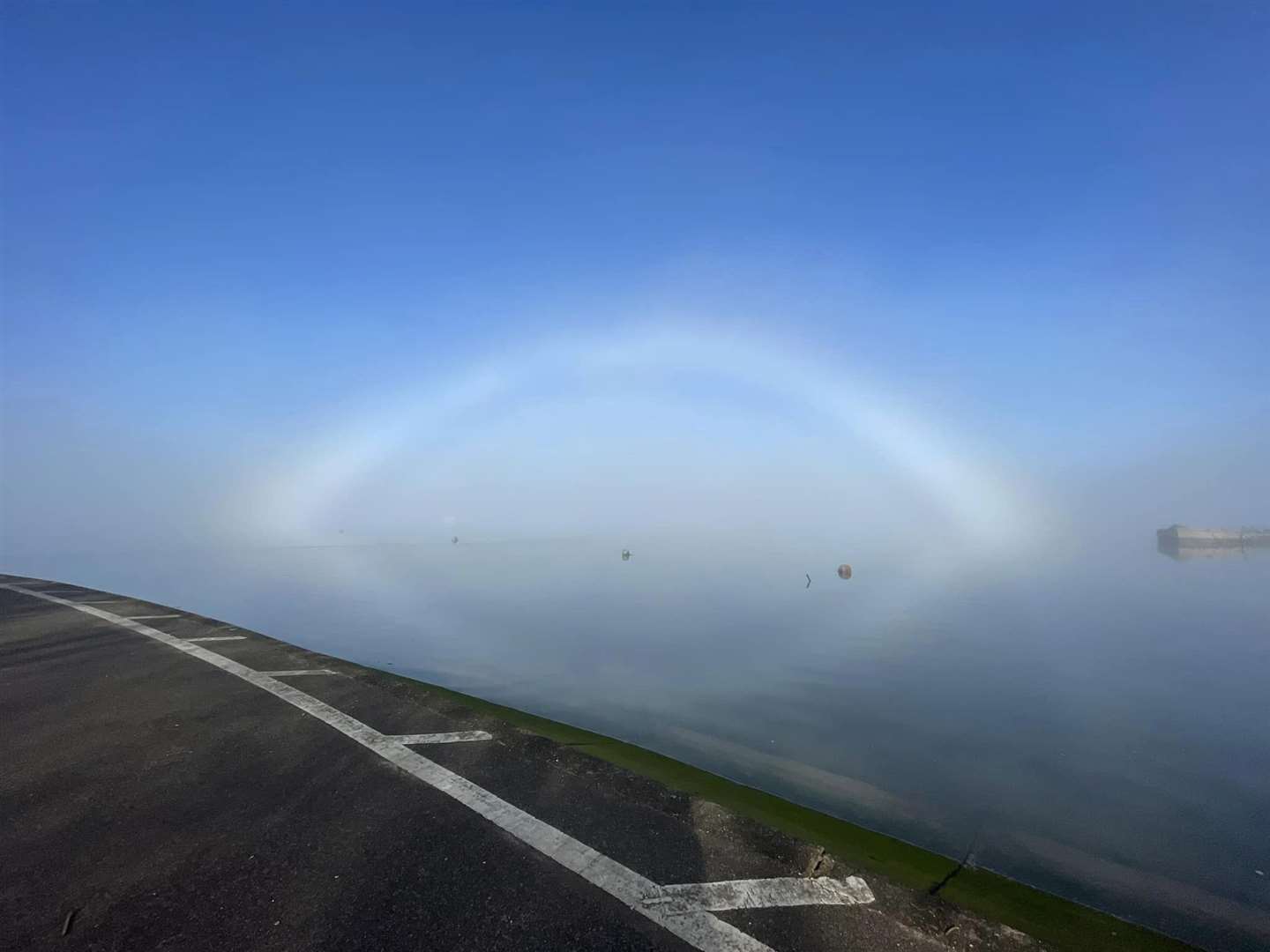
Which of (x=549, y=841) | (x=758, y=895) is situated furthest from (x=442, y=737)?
(x=758, y=895)

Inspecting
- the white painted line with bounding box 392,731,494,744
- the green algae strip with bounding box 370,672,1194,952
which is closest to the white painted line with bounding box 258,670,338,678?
the white painted line with bounding box 392,731,494,744

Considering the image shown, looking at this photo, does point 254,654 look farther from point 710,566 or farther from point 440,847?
point 710,566

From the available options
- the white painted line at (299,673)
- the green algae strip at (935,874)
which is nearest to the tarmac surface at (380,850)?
the green algae strip at (935,874)

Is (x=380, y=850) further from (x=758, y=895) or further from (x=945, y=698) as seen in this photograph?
(x=945, y=698)

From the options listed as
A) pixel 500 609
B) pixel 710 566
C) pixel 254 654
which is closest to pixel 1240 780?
pixel 254 654

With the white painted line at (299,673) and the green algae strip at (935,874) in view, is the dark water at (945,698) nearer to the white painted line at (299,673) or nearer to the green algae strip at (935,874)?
the green algae strip at (935,874)

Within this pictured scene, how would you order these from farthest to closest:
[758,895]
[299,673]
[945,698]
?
[945,698]
[299,673]
[758,895]
